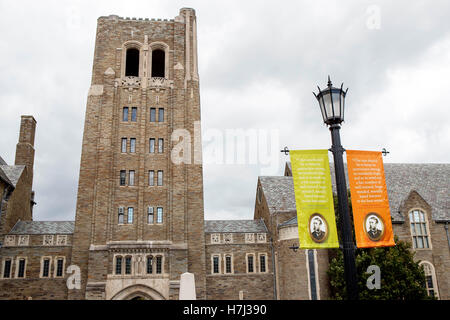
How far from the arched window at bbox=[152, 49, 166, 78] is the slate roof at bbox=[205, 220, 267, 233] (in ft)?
53.3

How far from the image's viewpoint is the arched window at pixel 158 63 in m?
37.7

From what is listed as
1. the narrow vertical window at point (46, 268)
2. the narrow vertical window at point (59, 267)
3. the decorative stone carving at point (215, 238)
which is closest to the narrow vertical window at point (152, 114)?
the decorative stone carving at point (215, 238)

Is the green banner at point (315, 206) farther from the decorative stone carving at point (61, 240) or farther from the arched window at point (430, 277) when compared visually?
the arched window at point (430, 277)

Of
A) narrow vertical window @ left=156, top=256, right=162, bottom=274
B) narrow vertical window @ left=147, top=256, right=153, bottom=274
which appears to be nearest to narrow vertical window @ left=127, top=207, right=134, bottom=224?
narrow vertical window @ left=147, top=256, right=153, bottom=274

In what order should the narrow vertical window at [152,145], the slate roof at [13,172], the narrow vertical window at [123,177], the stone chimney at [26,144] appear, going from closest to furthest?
the narrow vertical window at [123,177], the narrow vertical window at [152,145], the slate roof at [13,172], the stone chimney at [26,144]

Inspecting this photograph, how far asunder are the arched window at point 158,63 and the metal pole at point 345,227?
32.2m

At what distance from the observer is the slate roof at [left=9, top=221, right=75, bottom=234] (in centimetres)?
3197

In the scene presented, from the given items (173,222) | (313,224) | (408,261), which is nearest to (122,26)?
(173,222)

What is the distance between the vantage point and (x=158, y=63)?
40062 mm

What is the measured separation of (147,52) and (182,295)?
29.5 m

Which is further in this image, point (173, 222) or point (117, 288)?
point (173, 222)

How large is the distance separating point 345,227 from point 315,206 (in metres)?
0.99
